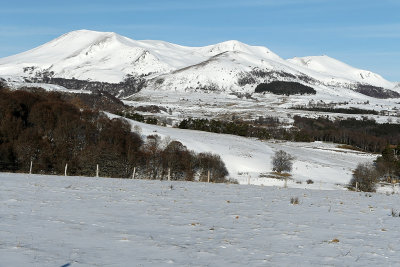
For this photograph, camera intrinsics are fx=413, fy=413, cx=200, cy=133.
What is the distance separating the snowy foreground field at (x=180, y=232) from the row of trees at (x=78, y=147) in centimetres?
6593

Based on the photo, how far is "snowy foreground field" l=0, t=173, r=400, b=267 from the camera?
34.9ft

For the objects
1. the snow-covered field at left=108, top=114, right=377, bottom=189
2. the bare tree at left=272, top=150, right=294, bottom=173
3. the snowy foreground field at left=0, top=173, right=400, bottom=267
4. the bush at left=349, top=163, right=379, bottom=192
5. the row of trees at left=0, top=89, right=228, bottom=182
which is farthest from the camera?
the bare tree at left=272, top=150, right=294, bottom=173

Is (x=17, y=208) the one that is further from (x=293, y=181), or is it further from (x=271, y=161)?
(x=271, y=161)

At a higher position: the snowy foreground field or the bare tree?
the bare tree

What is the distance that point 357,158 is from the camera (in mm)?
158875

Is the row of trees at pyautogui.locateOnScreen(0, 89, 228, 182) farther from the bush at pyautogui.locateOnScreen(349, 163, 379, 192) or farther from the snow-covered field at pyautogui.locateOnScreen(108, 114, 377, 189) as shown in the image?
the bush at pyautogui.locateOnScreen(349, 163, 379, 192)

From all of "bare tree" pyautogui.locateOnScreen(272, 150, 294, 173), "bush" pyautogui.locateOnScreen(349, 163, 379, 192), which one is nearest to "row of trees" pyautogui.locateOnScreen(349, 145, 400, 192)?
"bush" pyautogui.locateOnScreen(349, 163, 379, 192)

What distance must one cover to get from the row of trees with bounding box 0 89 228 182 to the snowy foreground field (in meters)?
65.9

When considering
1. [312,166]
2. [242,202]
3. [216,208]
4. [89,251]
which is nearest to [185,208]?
[216,208]

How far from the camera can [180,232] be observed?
45.2 ft

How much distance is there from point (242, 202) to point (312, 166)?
110789 millimetres

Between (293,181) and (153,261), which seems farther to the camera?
(293,181)

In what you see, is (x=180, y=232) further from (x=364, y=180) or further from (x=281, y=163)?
(x=281, y=163)

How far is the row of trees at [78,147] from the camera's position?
87.1 metres
